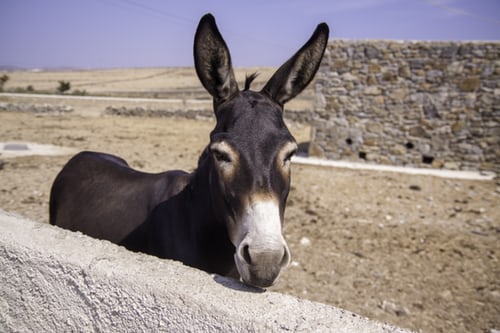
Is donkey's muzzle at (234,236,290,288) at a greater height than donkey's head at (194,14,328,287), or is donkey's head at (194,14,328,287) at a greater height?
donkey's head at (194,14,328,287)

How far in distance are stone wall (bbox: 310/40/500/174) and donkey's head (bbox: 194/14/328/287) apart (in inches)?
310

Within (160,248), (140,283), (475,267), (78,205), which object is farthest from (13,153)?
(475,267)

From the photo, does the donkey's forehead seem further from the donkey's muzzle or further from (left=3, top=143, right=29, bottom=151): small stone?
(left=3, top=143, right=29, bottom=151): small stone

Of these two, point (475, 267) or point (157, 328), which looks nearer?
point (157, 328)

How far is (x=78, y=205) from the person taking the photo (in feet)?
10.1

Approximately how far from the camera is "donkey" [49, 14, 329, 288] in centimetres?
145

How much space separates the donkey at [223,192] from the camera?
1454 mm

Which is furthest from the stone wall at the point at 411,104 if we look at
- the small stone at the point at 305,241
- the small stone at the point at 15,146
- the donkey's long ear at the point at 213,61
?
the donkey's long ear at the point at 213,61

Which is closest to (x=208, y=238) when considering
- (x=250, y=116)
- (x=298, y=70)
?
(x=250, y=116)

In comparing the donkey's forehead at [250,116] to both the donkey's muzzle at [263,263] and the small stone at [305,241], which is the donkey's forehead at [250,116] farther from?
the small stone at [305,241]

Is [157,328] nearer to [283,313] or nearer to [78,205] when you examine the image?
[283,313]

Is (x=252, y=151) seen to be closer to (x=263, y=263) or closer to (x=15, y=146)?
(x=263, y=263)

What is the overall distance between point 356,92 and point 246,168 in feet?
28.4

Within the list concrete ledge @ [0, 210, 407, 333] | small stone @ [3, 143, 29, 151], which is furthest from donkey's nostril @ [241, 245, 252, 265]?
small stone @ [3, 143, 29, 151]
